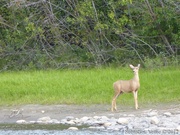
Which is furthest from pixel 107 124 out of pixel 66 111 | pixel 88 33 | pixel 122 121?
pixel 88 33

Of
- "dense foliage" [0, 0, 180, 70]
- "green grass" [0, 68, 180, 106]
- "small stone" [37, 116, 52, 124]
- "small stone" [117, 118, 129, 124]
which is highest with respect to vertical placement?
"dense foliage" [0, 0, 180, 70]

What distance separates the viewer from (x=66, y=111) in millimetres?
15078

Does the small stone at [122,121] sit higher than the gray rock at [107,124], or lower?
higher

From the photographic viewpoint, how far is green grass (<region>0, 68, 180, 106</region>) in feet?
52.4

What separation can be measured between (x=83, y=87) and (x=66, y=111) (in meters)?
2.13

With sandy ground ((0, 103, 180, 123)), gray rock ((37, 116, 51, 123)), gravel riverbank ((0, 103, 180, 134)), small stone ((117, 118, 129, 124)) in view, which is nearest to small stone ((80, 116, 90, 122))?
gravel riverbank ((0, 103, 180, 134))

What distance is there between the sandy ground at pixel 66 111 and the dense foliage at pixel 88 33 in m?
6.18

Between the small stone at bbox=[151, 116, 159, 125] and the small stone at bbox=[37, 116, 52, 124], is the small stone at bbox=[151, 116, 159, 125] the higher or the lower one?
the higher one

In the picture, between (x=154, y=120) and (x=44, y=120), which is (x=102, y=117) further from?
(x=154, y=120)

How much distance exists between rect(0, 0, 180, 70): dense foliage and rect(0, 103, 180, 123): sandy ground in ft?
20.3

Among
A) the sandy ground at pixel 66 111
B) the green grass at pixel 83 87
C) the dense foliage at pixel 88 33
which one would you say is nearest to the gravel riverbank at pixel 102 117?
the sandy ground at pixel 66 111

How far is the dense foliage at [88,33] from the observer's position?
21859 millimetres

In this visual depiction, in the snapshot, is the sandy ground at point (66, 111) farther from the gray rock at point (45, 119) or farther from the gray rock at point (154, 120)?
the gray rock at point (154, 120)

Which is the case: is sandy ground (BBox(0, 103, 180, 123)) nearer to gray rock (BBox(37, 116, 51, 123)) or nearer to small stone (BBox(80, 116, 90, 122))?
gray rock (BBox(37, 116, 51, 123))
